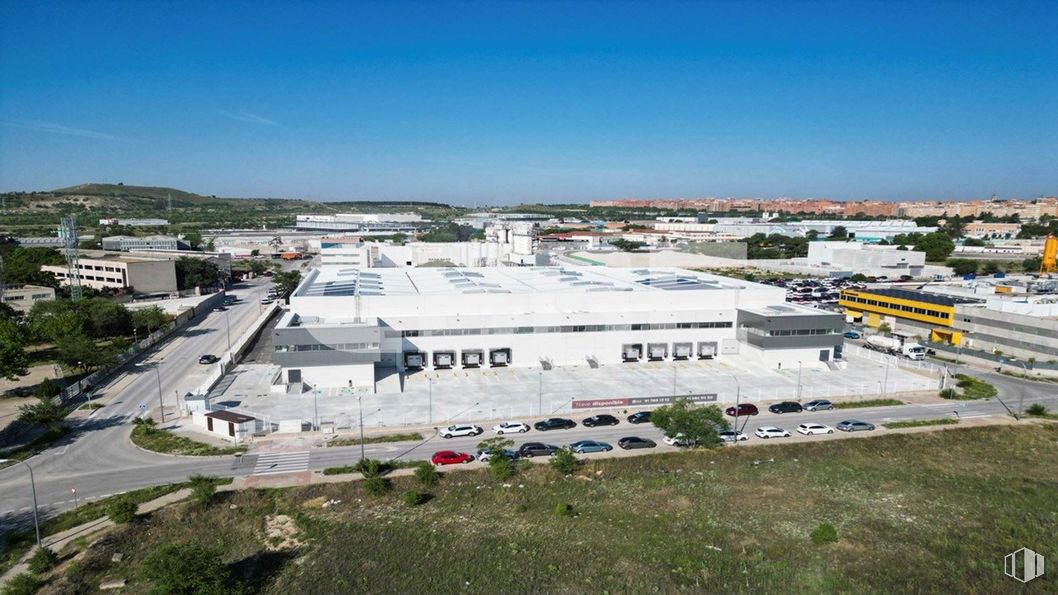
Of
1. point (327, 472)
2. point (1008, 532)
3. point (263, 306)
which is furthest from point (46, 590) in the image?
point (263, 306)

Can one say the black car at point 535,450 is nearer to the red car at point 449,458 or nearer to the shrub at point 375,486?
the red car at point 449,458

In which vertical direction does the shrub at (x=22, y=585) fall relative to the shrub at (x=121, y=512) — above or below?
below

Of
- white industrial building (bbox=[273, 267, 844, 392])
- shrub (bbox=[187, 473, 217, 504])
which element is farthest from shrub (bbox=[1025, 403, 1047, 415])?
shrub (bbox=[187, 473, 217, 504])

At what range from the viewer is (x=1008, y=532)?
71.6 ft

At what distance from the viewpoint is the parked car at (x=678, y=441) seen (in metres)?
28.5

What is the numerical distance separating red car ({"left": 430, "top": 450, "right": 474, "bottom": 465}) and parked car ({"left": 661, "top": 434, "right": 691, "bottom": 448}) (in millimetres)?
9904

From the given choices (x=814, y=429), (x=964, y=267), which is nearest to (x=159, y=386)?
(x=814, y=429)

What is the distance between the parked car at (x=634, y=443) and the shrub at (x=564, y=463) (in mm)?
3237

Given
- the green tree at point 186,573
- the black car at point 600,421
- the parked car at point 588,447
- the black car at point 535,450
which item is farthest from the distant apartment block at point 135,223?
the green tree at point 186,573

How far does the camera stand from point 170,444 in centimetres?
2812

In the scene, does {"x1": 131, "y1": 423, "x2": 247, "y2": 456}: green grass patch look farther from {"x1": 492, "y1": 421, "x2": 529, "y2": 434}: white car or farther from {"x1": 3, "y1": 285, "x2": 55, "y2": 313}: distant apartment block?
{"x1": 3, "y1": 285, "x2": 55, "y2": 313}: distant apartment block

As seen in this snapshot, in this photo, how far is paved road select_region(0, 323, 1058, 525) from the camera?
23875 millimetres

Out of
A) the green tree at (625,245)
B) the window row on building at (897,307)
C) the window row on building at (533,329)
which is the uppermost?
the green tree at (625,245)

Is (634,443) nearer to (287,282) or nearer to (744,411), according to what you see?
(744,411)
